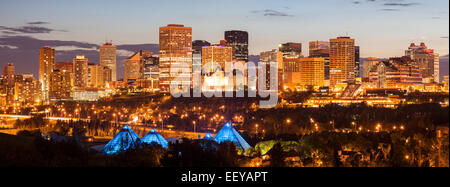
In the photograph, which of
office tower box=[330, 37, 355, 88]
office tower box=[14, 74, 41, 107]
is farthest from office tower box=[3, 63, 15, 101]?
office tower box=[330, 37, 355, 88]

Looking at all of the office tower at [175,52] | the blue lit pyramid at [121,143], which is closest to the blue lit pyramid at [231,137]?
the blue lit pyramid at [121,143]

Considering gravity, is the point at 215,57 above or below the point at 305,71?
above

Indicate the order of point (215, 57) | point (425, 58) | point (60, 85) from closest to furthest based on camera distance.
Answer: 1. point (425, 58)
2. point (60, 85)
3. point (215, 57)

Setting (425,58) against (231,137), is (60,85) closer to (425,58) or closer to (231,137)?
(425,58)

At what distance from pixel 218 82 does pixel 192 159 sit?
98.5 meters

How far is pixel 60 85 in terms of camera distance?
14838cm

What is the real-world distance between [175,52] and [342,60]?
4946 centimetres

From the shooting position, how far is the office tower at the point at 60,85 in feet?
478

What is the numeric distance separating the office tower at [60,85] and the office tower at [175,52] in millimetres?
26525

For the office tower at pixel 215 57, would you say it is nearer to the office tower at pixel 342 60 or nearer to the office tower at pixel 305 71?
the office tower at pixel 305 71

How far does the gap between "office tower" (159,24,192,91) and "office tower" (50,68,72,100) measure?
2652 centimetres

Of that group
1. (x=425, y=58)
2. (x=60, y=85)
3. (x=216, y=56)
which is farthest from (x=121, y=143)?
(x=216, y=56)
